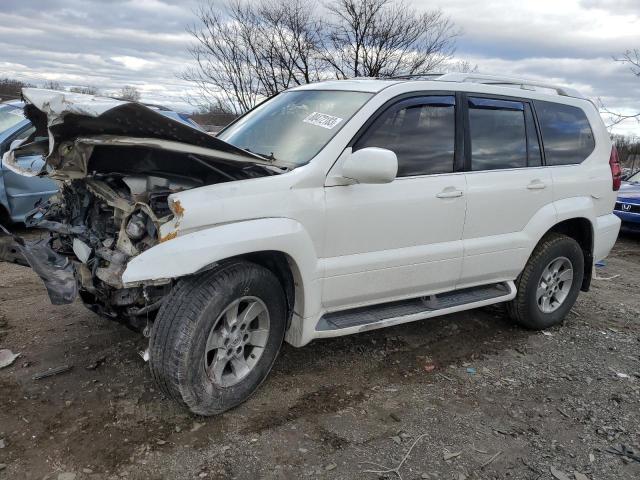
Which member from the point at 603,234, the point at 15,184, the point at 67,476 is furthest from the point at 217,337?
the point at 15,184

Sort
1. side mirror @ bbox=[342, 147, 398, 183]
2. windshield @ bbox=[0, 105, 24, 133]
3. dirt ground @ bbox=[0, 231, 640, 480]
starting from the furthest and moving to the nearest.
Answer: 1. windshield @ bbox=[0, 105, 24, 133]
2. side mirror @ bbox=[342, 147, 398, 183]
3. dirt ground @ bbox=[0, 231, 640, 480]

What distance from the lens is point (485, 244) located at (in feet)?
13.4

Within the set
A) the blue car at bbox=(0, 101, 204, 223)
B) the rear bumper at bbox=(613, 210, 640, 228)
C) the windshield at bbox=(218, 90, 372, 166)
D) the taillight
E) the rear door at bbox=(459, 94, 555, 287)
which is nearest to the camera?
the windshield at bbox=(218, 90, 372, 166)

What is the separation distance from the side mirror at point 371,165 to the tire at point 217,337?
0.77 m

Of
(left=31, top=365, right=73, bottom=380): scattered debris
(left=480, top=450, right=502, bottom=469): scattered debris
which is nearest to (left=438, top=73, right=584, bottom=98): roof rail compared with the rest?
(left=480, top=450, right=502, bottom=469): scattered debris

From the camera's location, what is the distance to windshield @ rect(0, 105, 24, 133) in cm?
688

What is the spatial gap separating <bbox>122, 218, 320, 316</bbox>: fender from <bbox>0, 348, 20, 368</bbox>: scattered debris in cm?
156


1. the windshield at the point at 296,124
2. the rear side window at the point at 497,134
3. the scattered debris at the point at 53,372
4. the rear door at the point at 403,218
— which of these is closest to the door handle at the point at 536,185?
the rear side window at the point at 497,134

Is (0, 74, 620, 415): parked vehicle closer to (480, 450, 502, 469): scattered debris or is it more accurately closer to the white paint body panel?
the white paint body panel

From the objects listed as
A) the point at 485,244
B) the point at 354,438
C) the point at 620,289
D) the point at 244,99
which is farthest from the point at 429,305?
the point at 244,99

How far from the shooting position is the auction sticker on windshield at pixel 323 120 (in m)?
3.52

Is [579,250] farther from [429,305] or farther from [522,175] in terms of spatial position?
[429,305]

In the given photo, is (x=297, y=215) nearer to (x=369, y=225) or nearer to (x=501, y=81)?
(x=369, y=225)

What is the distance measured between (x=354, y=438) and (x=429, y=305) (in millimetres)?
1255
